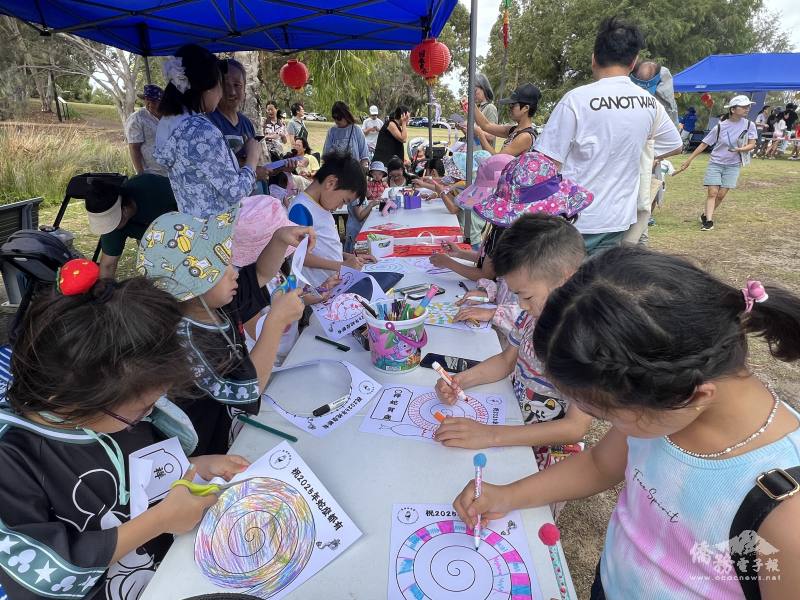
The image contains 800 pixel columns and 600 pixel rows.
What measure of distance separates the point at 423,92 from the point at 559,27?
31.7 feet

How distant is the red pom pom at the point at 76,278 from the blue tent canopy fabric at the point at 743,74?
15.8 m

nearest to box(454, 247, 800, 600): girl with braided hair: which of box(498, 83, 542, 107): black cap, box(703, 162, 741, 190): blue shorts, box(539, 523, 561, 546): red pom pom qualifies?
box(539, 523, 561, 546): red pom pom

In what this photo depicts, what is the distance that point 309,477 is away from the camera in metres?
→ 0.93

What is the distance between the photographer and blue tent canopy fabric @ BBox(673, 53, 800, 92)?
12.6 meters

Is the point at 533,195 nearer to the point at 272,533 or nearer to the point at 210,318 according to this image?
the point at 210,318

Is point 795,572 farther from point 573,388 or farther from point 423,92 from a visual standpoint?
point 423,92

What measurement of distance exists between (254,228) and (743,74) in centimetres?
1663

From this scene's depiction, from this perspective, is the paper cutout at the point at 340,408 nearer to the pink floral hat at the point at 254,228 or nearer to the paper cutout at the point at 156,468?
the paper cutout at the point at 156,468

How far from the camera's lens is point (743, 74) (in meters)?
13.2

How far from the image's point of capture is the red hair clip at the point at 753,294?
59 cm

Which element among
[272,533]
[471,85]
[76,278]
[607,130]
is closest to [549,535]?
[272,533]

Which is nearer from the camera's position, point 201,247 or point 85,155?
point 201,247

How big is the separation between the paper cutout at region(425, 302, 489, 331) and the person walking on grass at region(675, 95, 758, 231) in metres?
5.55

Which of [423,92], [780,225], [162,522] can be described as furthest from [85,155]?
[423,92]
